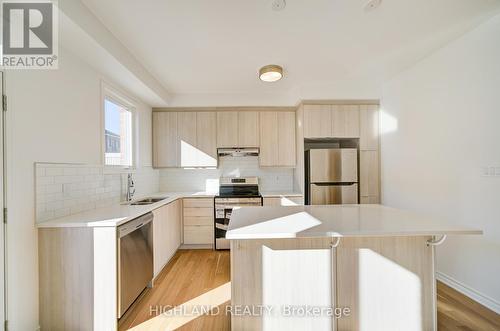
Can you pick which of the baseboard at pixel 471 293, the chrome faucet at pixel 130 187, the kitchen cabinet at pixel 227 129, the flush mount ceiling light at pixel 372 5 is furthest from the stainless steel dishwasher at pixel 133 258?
the baseboard at pixel 471 293

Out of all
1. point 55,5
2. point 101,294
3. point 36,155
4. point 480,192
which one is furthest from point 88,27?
point 480,192

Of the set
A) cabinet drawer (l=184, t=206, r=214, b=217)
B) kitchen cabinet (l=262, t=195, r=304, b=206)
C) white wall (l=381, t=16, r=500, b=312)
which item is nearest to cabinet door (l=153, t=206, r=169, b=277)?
cabinet drawer (l=184, t=206, r=214, b=217)

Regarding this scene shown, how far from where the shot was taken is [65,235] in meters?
1.72

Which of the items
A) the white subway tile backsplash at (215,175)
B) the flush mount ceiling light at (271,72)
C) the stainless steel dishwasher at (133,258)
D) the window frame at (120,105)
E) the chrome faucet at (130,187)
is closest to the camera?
the stainless steel dishwasher at (133,258)

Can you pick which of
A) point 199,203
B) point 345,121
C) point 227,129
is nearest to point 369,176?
point 345,121

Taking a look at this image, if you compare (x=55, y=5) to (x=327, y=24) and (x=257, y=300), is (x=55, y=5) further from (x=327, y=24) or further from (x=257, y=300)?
(x=257, y=300)

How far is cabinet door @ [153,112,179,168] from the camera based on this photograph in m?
3.88

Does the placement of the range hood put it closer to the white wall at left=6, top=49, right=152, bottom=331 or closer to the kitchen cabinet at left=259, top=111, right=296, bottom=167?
the kitchen cabinet at left=259, top=111, right=296, bottom=167

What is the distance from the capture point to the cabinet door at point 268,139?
392 cm

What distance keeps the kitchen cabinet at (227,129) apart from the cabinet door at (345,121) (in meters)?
1.68

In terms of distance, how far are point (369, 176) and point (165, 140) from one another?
11.6 ft

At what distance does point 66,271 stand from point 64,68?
175 centimetres

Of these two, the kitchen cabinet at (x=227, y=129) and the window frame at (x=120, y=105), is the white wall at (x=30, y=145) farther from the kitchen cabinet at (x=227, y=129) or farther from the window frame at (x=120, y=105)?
the kitchen cabinet at (x=227, y=129)

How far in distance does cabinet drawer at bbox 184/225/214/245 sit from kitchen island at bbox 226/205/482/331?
209cm
